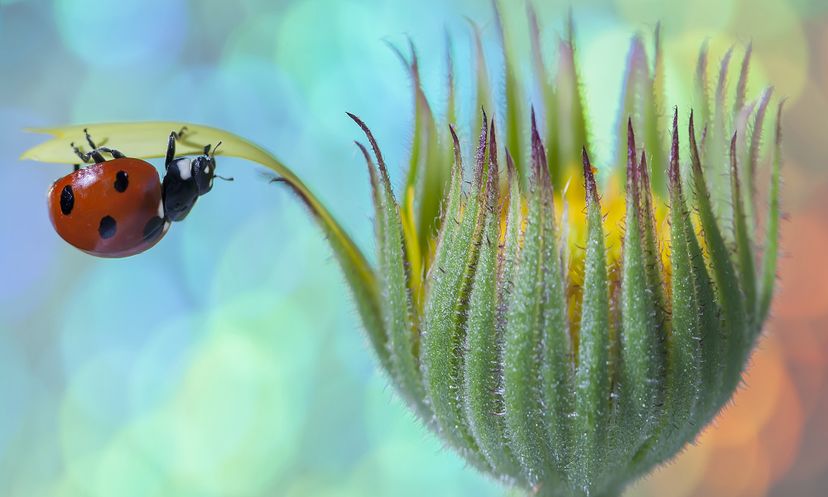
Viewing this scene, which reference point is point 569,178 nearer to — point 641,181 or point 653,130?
point 653,130

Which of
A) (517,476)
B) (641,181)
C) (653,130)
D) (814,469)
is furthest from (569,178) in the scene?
(814,469)

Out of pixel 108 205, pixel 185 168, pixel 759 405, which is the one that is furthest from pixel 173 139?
pixel 759 405

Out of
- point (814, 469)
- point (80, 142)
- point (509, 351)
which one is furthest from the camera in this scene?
point (814, 469)

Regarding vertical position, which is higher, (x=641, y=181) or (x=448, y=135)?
(x=448, y=135)

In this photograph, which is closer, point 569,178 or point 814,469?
point 569,178

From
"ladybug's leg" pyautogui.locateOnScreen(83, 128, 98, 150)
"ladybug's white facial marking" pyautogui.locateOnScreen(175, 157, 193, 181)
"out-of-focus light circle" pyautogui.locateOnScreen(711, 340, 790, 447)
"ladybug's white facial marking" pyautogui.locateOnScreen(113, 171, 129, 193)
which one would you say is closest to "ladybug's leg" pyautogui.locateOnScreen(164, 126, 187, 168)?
"ladybug's leg" pyautogui.locateOnScreen(83, 128, 98, 150)

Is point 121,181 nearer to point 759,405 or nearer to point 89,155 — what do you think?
point 89,155

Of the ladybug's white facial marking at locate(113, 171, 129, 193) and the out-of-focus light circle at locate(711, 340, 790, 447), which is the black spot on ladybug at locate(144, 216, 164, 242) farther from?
the out-of-focus light circle at locate(711, 340, 790, 447)
